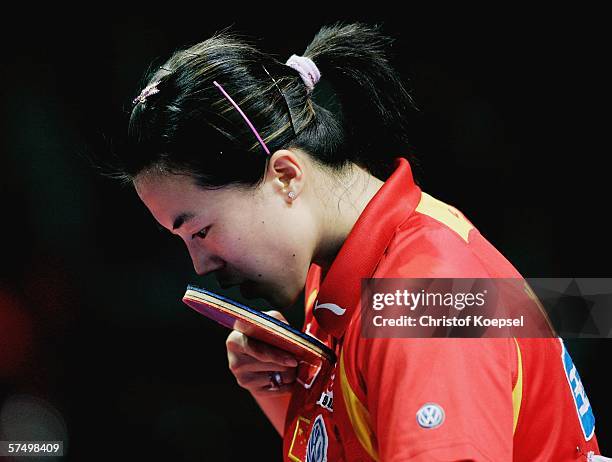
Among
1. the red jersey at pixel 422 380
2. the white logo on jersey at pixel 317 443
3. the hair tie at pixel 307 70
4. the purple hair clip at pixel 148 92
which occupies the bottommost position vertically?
the white logo on jersey at pixel 317 443

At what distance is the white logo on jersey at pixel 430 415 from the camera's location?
0.87m

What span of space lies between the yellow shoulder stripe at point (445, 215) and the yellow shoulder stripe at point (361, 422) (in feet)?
0.82

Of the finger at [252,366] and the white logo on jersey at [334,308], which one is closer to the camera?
the white logo on jersey at [334,308]

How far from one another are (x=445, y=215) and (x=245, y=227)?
279 mm

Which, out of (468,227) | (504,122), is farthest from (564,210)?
(468,227)

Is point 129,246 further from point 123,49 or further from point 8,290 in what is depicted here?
point 123,49

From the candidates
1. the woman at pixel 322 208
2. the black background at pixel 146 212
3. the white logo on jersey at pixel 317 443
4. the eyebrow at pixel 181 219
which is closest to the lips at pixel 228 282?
the woman at pixel 322 208

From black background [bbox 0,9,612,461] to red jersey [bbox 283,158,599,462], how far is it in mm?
1094

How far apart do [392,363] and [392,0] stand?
1.49m

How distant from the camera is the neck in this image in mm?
1174

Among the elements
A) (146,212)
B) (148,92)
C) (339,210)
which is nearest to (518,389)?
(339,210)

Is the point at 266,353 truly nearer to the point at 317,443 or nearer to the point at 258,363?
the point at 258,363

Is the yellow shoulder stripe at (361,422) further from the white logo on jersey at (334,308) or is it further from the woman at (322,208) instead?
the white logo on jersey at (334,308)

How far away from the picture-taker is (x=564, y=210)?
87.7 inches
